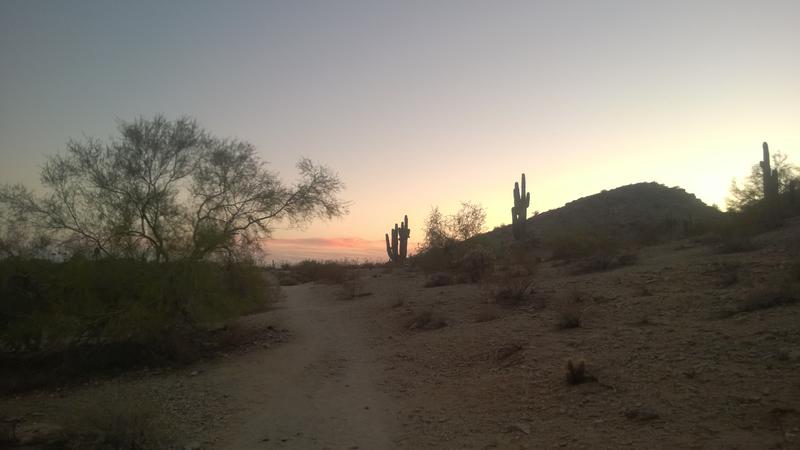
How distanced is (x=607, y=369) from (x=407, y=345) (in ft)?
20.2

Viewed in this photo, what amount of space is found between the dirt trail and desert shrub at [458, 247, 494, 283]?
7.07m

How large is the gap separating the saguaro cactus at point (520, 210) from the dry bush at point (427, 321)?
19783 millimetres

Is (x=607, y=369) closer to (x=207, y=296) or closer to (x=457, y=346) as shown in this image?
(x=457, y=346)

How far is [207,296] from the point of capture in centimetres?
1484

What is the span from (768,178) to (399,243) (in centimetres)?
2460

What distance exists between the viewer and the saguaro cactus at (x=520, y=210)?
3453 cm

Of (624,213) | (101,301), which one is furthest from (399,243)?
(101,301)

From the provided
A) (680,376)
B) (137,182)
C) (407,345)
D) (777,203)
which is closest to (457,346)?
A: (407,345)

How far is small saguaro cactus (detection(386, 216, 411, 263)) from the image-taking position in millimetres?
41256

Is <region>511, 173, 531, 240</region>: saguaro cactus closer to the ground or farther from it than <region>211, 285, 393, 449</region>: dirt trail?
farther from it

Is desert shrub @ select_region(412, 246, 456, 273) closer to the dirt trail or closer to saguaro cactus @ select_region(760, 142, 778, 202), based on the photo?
the dirt trail

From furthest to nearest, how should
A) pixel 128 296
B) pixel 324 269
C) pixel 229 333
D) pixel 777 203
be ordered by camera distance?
pixel 324 269, pixel 777 203, pixel 229 333, pixel 128 296

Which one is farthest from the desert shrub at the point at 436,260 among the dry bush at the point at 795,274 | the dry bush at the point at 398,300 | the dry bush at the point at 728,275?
the dry bush at the point at 795,274

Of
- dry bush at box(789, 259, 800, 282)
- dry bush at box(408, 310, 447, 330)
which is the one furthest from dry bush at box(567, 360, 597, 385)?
dry bush at box(408, 310, 447, 330)
